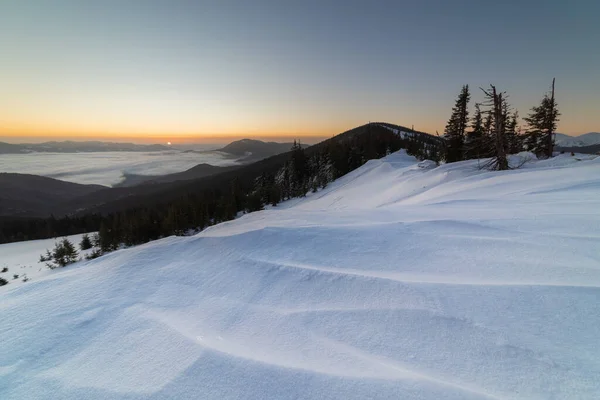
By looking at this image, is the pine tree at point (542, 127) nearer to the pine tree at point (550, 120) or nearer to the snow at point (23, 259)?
the pine tree at point (550, 120)

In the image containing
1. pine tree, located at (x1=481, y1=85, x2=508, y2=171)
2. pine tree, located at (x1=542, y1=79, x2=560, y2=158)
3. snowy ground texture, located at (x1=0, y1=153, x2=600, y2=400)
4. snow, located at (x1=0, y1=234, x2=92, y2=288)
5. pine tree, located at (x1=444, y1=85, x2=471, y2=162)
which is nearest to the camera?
snowy ground texture, located at (x1=0, y1=153, x2=600, y2=400)

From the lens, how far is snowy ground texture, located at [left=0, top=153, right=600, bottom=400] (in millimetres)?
1954

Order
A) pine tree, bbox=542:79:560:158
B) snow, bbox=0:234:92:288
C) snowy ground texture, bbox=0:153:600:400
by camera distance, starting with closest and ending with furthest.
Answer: snowy ground texture, bbox=0:153:600:400
pine tree, bbox=542:79:560:158
snow, bbox=0:234:92:288

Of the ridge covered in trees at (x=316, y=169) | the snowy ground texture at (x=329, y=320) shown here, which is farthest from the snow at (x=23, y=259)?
the snowy ground texture at (x=329, y=320)

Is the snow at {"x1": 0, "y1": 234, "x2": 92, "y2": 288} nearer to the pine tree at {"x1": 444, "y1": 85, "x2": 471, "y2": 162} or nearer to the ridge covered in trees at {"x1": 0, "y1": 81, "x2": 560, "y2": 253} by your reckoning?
the ridge covered in trees at {"x1": 0, "y1": 81, "x2": 560, "y2": 253}

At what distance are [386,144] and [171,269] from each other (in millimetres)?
74580

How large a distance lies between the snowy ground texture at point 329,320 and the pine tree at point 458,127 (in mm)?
35525

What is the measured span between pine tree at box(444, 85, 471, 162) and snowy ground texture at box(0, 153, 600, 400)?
35.5m

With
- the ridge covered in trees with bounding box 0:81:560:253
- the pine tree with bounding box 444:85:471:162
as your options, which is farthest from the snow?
the pine tree with bounding box 444:85:471:162

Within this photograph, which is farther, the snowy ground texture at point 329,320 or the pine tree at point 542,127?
the pine tree at point 542,127

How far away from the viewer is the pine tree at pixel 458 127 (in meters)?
35.9

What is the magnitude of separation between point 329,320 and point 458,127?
42.5 metres

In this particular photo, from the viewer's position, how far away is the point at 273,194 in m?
57.1

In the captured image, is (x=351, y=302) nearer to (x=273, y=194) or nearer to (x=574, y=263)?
(x=574, y=263)
